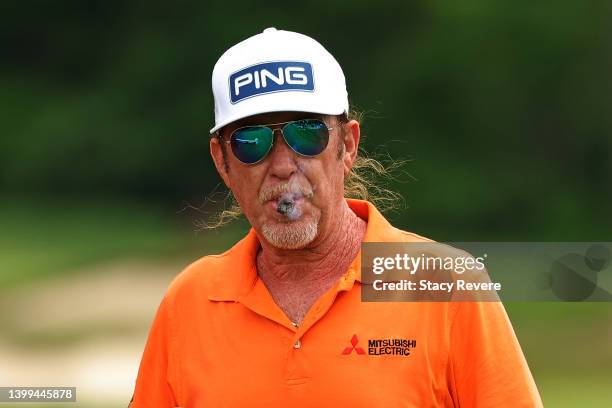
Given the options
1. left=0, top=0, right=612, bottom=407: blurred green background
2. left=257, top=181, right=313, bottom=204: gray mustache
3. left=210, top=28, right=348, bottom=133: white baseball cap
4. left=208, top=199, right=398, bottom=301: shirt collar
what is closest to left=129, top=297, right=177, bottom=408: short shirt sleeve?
left=208, top=199, right=398, bottom=301: shirt collar

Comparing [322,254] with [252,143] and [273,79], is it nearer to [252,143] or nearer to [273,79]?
[252,143]

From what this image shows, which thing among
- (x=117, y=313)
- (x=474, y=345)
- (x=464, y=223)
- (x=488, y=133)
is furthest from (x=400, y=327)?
(x=488, y=133)

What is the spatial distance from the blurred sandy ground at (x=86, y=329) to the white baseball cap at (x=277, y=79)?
4.46 metres

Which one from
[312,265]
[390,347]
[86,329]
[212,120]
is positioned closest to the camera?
[390,347]

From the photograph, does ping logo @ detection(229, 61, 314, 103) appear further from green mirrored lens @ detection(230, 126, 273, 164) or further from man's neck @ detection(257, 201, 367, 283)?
man's neck @ detection(257, 201, 367, 283)

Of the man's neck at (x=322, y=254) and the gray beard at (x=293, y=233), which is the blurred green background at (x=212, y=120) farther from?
the gray beard at (x=293, y=233)

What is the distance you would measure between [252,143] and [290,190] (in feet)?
0.45

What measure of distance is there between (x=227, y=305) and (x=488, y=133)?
34.4 ft

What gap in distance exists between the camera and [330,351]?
2.73 metres

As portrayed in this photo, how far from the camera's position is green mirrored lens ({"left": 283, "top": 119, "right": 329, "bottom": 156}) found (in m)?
2.82

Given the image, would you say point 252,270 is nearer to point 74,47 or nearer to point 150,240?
point 150,240

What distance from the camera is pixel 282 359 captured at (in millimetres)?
2750

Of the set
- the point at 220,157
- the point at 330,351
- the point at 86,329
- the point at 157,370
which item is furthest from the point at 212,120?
the point at 330,351

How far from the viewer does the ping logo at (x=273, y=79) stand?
2.82 metres
